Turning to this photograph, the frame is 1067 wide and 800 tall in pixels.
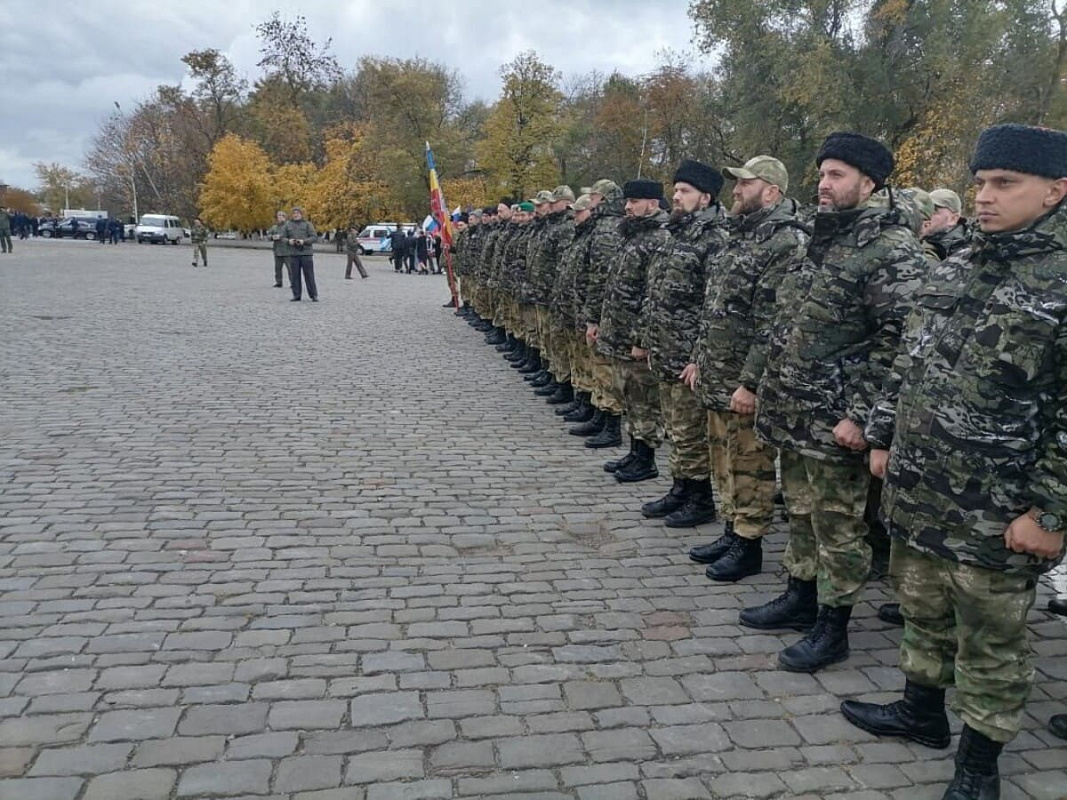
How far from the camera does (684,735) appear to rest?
3180mm

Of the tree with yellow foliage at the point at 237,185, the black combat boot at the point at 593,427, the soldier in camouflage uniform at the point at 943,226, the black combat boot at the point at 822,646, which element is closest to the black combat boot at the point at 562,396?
the black combat boot at the point at 593,427

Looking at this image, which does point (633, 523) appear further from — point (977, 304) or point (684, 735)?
point (977, 304)

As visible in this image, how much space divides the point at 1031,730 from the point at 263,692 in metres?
3.02

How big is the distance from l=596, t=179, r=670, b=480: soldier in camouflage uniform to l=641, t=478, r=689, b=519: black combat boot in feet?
2.65

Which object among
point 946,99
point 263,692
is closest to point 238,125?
point 946,99

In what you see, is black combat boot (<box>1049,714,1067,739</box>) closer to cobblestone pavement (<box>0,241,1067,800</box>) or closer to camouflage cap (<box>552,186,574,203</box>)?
cobblestone pavement (<box>0,241,1067,800</box>)

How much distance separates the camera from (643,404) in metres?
6.45

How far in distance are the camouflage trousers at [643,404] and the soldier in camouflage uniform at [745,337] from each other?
157cm

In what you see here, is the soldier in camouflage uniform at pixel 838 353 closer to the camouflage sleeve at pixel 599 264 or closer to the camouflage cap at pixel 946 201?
the camouflage cap at pixel 946 201

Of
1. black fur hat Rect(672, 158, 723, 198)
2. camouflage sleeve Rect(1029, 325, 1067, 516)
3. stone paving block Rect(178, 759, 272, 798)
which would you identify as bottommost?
stone paving block Rect(178, 759, 272, 798)

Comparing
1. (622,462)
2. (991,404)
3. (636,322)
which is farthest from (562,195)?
(991,404)

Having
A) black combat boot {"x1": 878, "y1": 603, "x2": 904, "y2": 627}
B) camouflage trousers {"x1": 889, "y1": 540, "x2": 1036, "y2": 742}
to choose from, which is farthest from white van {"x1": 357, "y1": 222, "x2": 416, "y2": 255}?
camouflage trousers {"x1": 889, "y1": 540, "x2": 1036, "y2": 742}

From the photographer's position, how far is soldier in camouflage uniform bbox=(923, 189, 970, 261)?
5750mm

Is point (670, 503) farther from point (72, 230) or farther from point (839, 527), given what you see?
point (72, 230)
